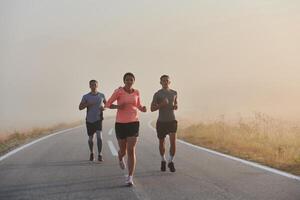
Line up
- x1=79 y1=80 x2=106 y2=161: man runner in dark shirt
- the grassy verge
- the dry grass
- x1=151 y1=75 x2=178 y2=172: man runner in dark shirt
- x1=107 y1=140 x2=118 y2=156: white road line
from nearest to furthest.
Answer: x1=151 y1=75 x2=178 y2=172: man runner in dark shirt < the dry grass < x1=79 y1=80 x2=106 y2=161: man runner in dark shirt < x1=107 y1=140 x2=118 y2=156: white road line < the grassy verge

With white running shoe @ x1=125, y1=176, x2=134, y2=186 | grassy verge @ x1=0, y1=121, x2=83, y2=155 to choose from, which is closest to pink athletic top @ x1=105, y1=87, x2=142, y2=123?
white running shoe @ x1=125, y1=176, x2=134, y2=186

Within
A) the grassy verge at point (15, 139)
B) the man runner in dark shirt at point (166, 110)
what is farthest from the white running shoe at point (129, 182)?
the grassy verge at point (15, 139)

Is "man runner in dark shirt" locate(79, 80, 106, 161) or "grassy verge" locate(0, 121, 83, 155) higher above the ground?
"man runner in dark shirt" locate(79, 80, 106, 161)

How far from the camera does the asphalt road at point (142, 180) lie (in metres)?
8.70

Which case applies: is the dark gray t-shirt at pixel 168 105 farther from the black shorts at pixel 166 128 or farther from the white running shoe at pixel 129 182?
the white running shoe at pixel 129 182

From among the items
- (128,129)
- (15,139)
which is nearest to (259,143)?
(128,129)

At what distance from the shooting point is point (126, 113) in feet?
32.8

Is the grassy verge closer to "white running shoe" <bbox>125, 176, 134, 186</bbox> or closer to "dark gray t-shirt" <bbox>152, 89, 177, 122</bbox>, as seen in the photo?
"dark gray t-shirt" <bbox>152, 89, 177, 122</bbox>

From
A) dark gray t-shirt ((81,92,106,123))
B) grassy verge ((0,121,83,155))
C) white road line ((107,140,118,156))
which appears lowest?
grassy verge ((0,121,83,155))

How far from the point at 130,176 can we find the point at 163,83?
254cm

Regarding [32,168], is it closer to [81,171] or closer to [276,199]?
[81,171]

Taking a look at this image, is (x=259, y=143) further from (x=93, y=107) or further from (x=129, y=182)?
(x=129, y=182)

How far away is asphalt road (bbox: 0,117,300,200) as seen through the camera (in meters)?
8.70

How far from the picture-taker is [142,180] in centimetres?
1030
